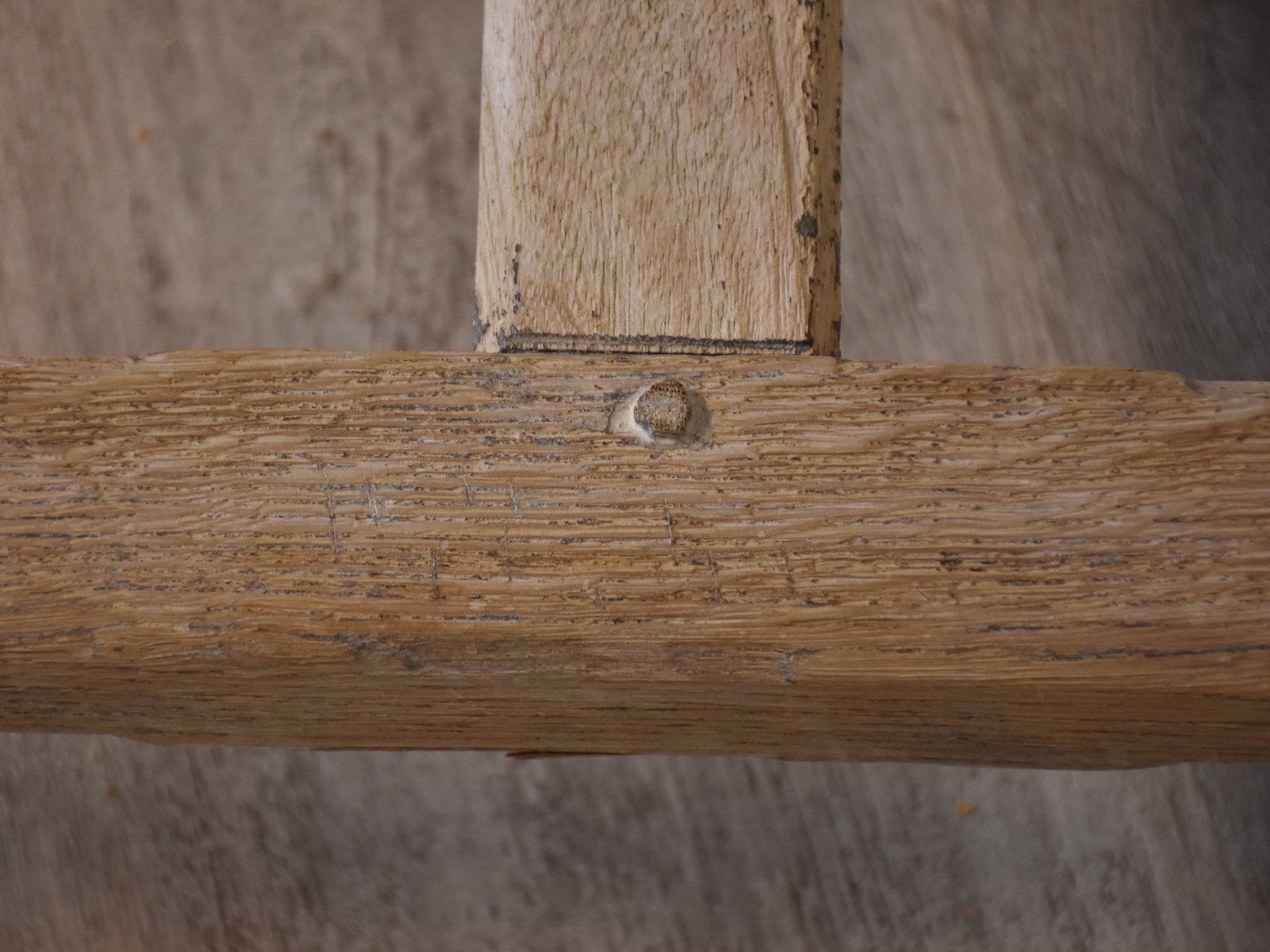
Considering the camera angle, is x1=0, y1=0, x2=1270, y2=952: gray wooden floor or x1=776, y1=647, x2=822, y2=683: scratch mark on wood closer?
x1=776, y1=647, x2=822, y2=683: scratch mark on wood

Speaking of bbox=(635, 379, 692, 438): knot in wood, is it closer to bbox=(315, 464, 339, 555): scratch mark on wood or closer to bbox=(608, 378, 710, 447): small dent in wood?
bbox=(608, 378, 710, 447): small dent in wood

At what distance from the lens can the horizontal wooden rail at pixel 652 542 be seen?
1.27 feet

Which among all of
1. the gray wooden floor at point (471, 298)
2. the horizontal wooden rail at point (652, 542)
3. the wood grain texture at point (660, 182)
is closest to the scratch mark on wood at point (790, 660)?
the horizontal wooden rail at point (652, 542)

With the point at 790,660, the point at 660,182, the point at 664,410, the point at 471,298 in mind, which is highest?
the point at 471,298

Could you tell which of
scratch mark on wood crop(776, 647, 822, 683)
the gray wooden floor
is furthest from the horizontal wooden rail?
the gray wooden floor

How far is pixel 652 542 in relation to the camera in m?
0.40

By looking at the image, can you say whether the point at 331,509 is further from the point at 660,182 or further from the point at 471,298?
the point at 471,298

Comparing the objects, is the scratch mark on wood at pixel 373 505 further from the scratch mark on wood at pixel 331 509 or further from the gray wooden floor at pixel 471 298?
the gray wooden floor at pixel 471 298

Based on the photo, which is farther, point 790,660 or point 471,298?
point 471,298

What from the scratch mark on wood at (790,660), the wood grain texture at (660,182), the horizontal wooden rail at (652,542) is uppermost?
the wood grain texture at (660,182)

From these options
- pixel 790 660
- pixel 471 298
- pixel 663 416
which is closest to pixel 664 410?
pixel 663 416

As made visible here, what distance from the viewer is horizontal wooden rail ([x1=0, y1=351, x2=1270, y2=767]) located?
39 centimetres

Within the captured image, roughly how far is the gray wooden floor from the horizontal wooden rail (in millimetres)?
477

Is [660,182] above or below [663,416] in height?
above
